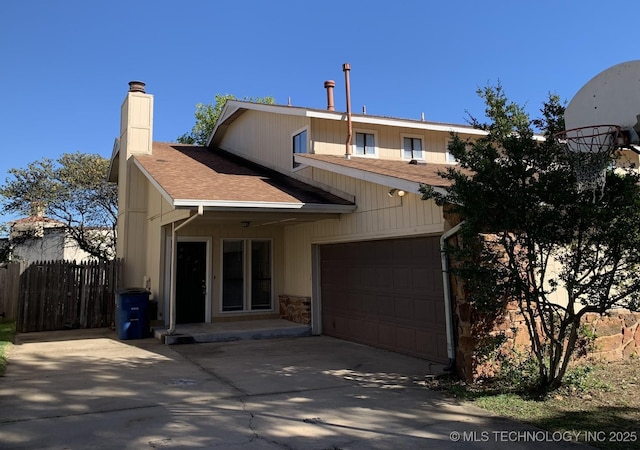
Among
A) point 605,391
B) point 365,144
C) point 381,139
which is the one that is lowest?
point 605,391

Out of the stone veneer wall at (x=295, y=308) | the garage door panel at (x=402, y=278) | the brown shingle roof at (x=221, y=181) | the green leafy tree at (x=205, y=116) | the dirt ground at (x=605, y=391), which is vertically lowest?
the dirt ground at (x=605, y=391)

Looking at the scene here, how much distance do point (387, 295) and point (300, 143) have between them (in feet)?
18.7

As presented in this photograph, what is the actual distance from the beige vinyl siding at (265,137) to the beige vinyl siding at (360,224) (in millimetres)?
2169

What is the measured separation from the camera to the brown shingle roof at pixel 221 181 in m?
9.10

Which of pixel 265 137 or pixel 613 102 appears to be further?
pixel 265 137

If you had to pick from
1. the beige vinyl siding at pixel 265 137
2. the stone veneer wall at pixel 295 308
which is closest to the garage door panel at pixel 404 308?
the stone veneer wall at pixel 295 308

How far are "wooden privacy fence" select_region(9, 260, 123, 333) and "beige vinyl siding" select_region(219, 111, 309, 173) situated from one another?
5.41 meters

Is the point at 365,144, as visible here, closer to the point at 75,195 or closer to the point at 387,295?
the point at 387,295

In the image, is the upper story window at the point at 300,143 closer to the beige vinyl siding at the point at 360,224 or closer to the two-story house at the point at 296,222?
the two-story house at the point at 296,222

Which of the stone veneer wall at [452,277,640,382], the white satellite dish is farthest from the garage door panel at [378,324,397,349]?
the white satellite dish

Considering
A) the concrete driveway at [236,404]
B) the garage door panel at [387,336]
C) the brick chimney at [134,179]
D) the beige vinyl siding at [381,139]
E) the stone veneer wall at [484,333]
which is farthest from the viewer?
the brick chimney at [134,179]

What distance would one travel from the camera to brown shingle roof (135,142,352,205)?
9102mm

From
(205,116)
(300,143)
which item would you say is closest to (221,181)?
(300,143)

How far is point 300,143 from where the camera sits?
12.5 metres
